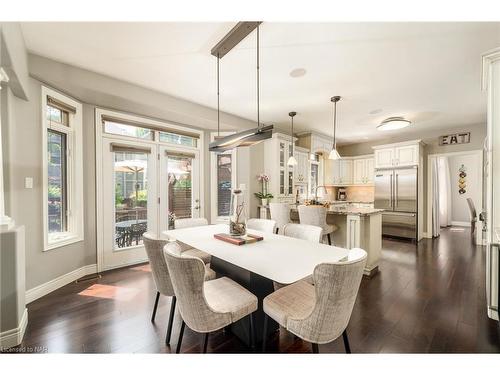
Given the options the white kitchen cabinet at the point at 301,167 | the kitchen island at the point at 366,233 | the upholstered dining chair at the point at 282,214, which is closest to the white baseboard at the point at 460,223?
the white kitchen cabinet at the point at 301,167

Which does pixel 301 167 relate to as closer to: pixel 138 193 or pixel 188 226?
pixel 188 226

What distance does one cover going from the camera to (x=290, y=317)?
4.26ft

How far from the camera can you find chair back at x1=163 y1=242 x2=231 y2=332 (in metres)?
1.19

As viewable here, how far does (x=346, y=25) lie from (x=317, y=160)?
4352 millimetres

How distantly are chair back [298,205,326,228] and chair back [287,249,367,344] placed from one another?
1.98 metres

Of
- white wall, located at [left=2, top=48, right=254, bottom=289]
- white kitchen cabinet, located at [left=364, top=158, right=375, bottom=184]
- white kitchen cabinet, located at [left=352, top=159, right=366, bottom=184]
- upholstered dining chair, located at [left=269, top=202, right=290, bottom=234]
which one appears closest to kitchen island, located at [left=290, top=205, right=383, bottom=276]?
upholstered dining chair, located at [left=269, top=202, right=290, bottom=234]

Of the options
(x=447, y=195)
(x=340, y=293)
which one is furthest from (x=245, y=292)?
(x=447, y=195)

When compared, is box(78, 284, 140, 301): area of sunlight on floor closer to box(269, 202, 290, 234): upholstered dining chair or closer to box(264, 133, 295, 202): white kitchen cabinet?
box(269, 202, 290, 234): upholstered dining chair

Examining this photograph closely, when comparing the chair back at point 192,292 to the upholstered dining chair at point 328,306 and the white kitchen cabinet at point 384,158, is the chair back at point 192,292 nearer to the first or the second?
the upholstered dining chair at point 328,306

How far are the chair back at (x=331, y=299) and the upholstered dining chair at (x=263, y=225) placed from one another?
1.36m

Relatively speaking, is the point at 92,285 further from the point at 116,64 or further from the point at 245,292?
the point at 116,64

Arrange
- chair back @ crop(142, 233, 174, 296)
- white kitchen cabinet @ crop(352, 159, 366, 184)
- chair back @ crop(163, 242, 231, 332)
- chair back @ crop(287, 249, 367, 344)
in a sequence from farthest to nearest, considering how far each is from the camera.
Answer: white kitchen cabinet @ crop(352, 159, 366, 184) < chair back @ crop(142, 233, 174, 296) < chair back @ crop(163, 242, 231, 332) < chair back @ crop(287, 249, 367, 344)

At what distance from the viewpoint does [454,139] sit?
4.98 m

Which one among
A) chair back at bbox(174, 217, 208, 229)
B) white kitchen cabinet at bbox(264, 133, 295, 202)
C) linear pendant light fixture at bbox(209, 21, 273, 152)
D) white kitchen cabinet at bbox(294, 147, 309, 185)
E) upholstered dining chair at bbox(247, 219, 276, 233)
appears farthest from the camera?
white kitchen cabinet at bbox(294, 147, 309, 185)
